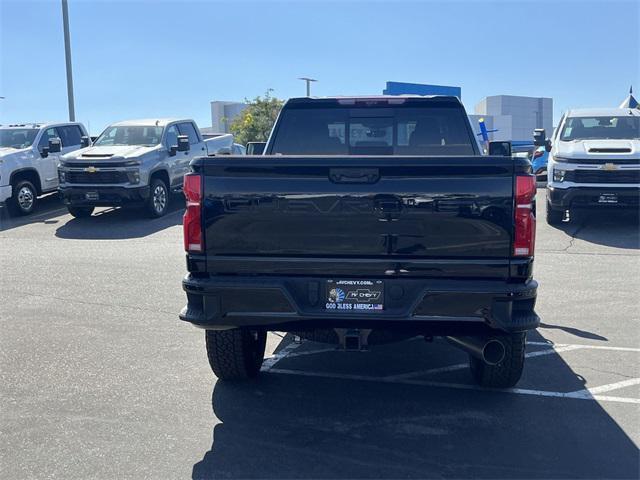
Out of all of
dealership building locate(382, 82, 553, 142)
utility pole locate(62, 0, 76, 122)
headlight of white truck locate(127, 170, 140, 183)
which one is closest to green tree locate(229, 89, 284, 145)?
utility pole locate(62, 0, 76, 122)

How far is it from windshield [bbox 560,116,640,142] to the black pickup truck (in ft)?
32.8

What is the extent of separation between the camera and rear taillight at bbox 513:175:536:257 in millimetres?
3938

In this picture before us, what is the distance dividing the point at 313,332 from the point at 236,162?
4.13 ft

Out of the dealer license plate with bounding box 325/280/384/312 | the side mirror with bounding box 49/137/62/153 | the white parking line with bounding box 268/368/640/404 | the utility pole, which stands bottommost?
the white parking line with bounding box 268/368/640/404

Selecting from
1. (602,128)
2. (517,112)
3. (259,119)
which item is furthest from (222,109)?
(602,128)

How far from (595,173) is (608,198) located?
0.49 meters

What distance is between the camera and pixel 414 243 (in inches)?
158

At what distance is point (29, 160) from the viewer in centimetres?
1499

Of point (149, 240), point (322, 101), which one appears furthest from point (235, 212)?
point (149, 240)

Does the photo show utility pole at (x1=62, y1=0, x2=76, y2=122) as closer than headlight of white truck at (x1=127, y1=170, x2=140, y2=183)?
No

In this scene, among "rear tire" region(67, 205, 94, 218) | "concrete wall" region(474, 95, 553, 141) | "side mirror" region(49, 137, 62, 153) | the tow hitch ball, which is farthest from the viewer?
"concrete wall" region(474, 95, 553, 141)

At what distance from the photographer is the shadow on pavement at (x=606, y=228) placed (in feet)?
37.3

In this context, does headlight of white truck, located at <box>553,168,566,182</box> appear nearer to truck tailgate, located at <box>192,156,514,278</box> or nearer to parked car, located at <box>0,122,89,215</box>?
truck tailgate, located at <box>192,156,514,278</box>

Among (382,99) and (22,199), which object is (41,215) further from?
(382,99)
